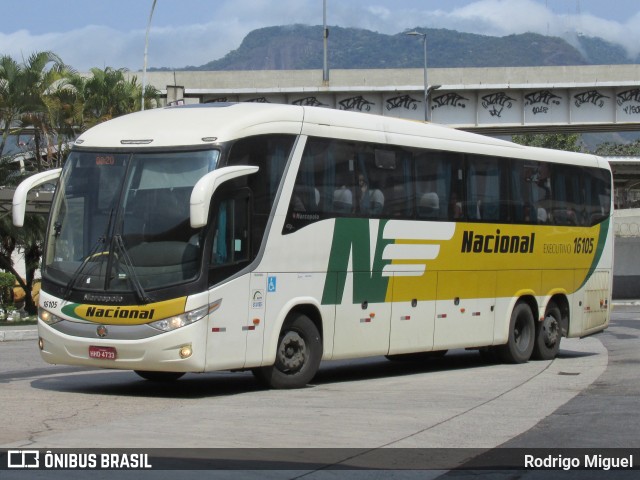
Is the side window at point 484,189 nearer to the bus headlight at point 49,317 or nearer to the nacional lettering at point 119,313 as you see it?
the nacional lettering at point 119,313

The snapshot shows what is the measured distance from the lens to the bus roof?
1379 cm

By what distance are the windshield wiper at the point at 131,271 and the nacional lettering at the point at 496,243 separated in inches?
251

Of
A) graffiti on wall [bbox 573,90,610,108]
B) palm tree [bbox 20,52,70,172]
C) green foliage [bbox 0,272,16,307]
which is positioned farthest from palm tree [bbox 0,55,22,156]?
graffiti on wall [bbox 573,90,610,108]

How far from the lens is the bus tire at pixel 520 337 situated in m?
19.7

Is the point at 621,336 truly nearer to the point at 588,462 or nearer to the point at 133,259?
the point at 133,259

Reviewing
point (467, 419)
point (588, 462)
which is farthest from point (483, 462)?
point (467, 419)

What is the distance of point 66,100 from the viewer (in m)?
40.8

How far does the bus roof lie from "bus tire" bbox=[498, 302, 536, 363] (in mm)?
4634

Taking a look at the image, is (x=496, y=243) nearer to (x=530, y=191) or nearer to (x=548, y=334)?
(x=530, y=191)

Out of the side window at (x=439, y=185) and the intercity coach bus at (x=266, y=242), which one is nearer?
the intercity coach bus at (x=266, y=242)

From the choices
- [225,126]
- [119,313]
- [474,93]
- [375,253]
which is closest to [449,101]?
[474,93]

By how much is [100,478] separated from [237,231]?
20.0ft

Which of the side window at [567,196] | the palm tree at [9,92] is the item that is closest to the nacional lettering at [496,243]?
the side window at [567,196]

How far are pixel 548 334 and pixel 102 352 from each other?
33.0 ft
